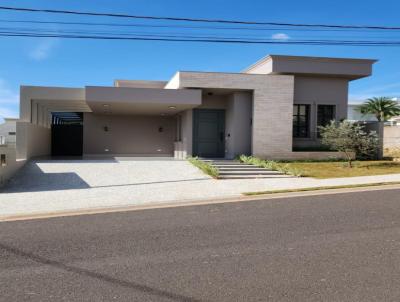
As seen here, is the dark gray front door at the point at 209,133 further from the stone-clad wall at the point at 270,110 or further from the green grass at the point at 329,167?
the green grass at the point at 329,167

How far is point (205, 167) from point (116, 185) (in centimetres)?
416

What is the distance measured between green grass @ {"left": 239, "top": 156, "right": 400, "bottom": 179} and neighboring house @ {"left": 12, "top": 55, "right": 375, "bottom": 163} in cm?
132

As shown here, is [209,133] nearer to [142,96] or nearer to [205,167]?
[142,96]

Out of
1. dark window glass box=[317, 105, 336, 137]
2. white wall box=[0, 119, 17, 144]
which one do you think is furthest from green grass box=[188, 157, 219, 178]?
white wall box=[0, 119, 17, 144]

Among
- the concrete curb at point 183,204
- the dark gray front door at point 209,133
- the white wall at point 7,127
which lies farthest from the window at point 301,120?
the white wall at point 7,127

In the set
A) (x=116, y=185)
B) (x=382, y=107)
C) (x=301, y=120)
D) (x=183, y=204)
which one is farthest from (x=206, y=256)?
(x=382, y=107)

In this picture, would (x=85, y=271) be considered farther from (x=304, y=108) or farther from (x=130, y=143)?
(x=130, y=143)

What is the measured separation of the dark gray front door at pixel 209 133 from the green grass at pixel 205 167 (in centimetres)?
272

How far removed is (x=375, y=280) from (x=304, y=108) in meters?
17.9

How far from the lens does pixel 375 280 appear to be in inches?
181

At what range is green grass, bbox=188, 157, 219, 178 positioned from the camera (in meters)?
15.2

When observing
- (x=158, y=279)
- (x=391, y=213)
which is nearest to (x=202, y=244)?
(x=158, y=279)

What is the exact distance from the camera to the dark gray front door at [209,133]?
21.1 m

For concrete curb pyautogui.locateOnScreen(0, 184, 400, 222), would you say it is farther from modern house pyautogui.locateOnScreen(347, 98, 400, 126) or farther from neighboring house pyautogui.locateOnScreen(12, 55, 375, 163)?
modern house pyautogui.locateOnScreen(347, 98, 400, 126)
